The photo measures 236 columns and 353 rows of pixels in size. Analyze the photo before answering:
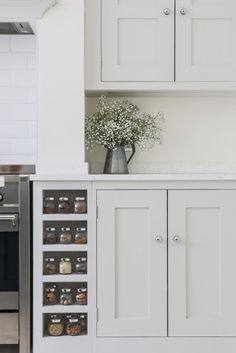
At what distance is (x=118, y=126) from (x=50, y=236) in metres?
0.67

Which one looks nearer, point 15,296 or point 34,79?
point 15,296

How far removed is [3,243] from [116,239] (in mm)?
521

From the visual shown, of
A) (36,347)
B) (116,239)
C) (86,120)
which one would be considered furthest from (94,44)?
(36,347)

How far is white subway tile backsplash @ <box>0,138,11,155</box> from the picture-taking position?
9.57 feet

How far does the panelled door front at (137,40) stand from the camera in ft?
8.66

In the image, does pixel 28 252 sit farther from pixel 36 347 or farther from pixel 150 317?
pixel 150 317

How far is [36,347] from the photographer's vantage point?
244 cm

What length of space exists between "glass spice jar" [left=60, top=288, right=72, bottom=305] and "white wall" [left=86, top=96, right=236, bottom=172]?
832 millimetres

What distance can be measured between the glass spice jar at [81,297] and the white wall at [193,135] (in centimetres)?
82

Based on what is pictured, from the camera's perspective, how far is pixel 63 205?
248 centimetres

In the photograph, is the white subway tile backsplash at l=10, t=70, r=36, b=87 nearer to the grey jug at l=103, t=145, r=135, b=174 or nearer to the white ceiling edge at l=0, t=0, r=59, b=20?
the white ceiling edge at l=0, t=0, r=59, b=20

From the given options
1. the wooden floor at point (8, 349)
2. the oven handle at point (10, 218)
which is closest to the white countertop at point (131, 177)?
the oven handle at point (10, 218)

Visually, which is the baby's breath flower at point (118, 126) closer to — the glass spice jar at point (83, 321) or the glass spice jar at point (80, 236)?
the glass spice jar at point (80, 236)

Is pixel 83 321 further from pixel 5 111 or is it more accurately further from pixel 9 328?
pixel 5 111
